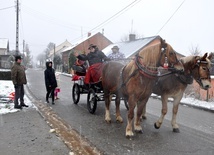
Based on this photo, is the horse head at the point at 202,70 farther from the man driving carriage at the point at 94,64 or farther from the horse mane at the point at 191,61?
the man driving carriage at the point at 94,64

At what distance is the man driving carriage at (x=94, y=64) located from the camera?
27.2 feet

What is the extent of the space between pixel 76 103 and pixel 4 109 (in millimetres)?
2682

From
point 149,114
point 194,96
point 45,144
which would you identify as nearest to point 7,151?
point 45,144

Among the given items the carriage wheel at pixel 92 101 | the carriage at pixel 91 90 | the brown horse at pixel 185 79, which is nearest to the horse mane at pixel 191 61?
the brown horse at pixel 185 79

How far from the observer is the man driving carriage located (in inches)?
327

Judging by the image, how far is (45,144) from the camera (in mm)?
5164

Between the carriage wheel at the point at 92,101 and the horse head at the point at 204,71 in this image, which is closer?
the horse head at the point at 204,71

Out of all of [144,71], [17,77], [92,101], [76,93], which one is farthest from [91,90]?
[144,71]

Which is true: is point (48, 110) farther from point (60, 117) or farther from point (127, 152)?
point (127, 152)

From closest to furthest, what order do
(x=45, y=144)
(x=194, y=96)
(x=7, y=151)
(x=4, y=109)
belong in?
(x=7, y=151)
(x=45, y=144)
(x=4, y=109)
(x=194, y=96)

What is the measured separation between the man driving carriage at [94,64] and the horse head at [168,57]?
2.98 meters

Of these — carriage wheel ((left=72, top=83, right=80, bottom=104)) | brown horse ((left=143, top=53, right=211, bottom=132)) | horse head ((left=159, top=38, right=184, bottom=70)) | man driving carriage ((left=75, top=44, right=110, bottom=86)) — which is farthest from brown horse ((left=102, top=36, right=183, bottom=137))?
carriage wheel ((left=72, top=83, right=80, bottom=104))

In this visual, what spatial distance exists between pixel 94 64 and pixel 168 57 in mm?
3224

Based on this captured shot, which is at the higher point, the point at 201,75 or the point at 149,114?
the point at 201,75
